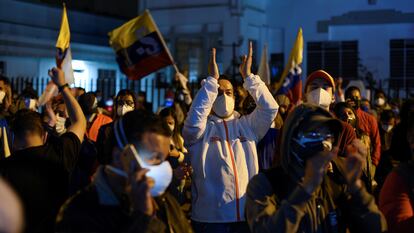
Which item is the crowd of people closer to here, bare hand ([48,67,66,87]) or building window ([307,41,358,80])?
bare hand ([48,67,66,87])

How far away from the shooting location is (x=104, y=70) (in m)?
28.2

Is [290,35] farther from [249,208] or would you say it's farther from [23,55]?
[249,208]

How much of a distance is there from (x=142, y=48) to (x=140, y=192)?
9.97 m

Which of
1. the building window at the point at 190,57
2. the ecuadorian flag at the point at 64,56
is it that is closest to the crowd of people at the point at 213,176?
the ecuadorian flag at the point at 64,56

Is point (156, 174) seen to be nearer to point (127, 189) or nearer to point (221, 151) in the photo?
point (127, 189)

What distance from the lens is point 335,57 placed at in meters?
24.7

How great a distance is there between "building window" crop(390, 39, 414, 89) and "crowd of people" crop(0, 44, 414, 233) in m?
18.5

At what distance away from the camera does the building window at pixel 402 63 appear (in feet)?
78.3

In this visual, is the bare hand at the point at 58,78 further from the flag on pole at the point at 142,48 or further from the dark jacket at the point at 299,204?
the flag on pole at the point at 142,48

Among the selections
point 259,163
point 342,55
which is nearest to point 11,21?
point 342,55

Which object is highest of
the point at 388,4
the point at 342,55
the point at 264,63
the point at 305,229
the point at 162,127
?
the point at 388,4

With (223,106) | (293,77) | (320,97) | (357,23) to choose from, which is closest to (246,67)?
(223,106)

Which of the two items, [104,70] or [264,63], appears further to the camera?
[104,70]

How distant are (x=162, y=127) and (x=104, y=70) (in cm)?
2509
